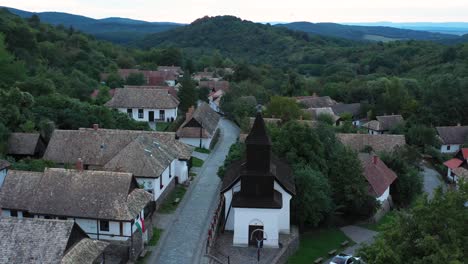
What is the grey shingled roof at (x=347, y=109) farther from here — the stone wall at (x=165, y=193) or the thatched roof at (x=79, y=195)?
the thatched roof at (x=79, y=195)

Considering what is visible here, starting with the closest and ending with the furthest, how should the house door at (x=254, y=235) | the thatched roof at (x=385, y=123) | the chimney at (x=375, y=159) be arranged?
the house door at (x=254, y=235)
the chimney at (x=375, y=159)
the thatched roof at (x=385, y=123)

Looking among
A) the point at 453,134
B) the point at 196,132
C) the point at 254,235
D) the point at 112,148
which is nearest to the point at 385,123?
the point at 453,134

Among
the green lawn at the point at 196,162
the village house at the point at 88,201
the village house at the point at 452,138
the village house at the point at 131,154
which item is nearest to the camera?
the village house at the point at 88,201

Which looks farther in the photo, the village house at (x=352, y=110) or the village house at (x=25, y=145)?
the village house at (x=352, y=110)

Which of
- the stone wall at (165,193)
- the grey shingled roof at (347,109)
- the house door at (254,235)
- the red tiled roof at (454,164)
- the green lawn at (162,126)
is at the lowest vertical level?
the grey shingled roof at (347,109)

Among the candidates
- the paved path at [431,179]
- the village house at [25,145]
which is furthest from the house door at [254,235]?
the paved path at [431,179]

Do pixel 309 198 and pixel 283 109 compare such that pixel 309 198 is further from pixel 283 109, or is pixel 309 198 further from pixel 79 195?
pixel 283 109

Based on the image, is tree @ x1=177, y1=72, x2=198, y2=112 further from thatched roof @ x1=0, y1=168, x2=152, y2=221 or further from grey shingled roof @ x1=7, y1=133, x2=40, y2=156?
thatched roof @ x1=0, y1=168, x2=152, y2=221
